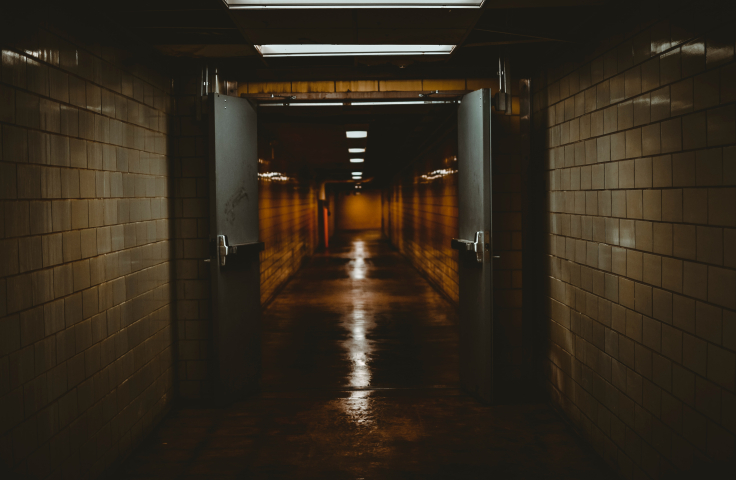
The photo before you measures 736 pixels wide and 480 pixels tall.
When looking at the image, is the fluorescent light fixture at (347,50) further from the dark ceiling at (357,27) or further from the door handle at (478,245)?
the door handle at (478,245)

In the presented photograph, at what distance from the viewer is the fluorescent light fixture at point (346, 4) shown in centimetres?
244

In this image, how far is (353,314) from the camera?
6969mm

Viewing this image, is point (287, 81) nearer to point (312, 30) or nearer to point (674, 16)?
point (312, 30)

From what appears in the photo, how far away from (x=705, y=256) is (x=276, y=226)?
7479mm

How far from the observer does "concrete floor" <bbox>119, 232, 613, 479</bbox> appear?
2.83 meters

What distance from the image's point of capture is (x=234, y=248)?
3549 millimetres

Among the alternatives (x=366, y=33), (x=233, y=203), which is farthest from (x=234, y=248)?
(x=366, y=33)

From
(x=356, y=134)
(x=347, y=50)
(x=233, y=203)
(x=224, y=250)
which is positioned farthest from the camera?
(x=356, y=134)

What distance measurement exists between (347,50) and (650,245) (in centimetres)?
211

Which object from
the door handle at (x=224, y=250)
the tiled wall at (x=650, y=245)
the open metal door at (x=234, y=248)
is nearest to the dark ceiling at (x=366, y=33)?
the tiled wall at (x=650, y=245)

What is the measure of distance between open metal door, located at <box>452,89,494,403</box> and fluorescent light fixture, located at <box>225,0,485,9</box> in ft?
3.60

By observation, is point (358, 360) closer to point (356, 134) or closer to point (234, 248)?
point (234, 248)

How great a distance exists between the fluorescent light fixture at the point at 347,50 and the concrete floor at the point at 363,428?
242 centimetres

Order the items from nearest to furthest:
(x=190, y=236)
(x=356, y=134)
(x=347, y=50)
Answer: (x=347, y=50) < (x=190, y=236) < (x=356, y=134)
